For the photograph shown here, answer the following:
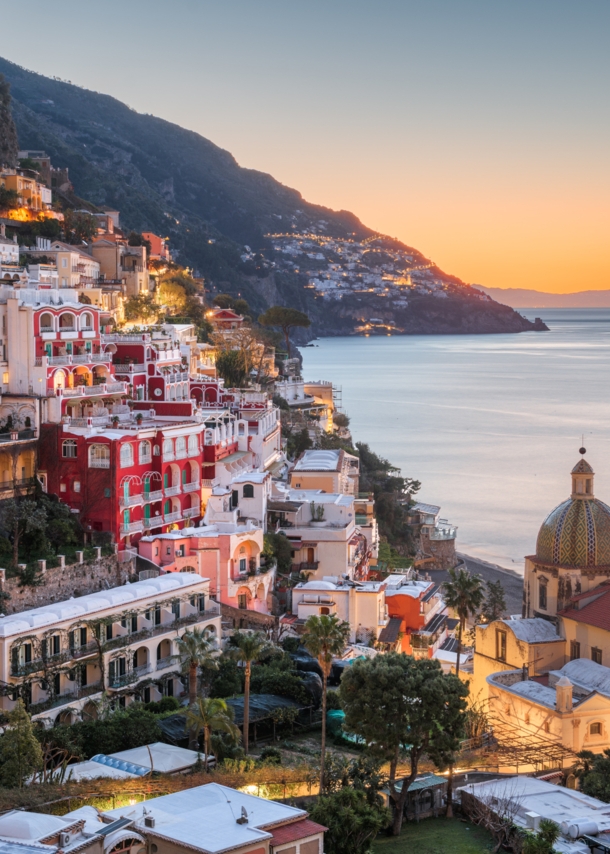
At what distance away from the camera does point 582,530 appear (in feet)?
112

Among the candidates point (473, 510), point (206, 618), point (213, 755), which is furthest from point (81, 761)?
point (473, 510)

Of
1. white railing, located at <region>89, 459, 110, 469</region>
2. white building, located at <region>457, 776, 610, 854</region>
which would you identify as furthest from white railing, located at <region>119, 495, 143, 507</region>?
white building, located at <region>457, 776, 610, 854</region>

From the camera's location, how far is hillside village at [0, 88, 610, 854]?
74.7ft

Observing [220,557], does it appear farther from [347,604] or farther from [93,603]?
[93,603]

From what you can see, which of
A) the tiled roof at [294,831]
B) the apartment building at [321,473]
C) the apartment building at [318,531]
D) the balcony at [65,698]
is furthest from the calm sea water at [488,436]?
the tiled roof at [294,831]

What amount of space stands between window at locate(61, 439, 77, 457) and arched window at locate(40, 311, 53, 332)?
457 cm

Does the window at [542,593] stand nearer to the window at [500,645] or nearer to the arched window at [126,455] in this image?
the window at [500,645]

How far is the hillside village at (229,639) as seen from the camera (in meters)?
22.8

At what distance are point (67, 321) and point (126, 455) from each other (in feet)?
21.5

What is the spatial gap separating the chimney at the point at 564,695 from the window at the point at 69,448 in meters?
17.6

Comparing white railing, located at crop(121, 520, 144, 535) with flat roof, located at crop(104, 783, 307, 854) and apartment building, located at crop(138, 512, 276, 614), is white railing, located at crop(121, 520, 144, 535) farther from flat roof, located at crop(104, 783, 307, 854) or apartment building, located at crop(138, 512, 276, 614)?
flat roof, located at crop(104, 783, 307, 854)

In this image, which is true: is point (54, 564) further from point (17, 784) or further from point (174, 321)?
point (174, 321)

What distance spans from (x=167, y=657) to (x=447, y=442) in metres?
77.6

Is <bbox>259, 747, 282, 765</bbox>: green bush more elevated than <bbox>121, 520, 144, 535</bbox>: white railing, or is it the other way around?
<bbox>121, 520, 144, 535</bbox>: white railing
